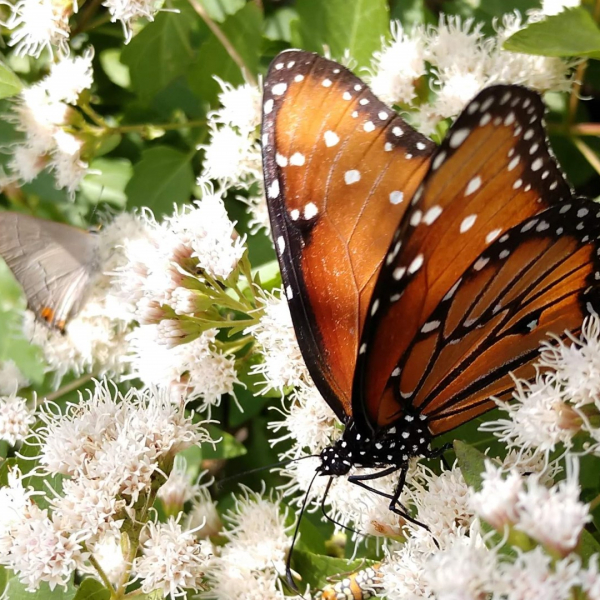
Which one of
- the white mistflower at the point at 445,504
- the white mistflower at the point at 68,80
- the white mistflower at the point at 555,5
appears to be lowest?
the white mistflower at the point at 445,504

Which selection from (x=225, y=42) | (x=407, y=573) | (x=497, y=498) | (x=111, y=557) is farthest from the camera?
(x=225, y=42)

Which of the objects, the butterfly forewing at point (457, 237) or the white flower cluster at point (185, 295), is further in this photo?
the white flower cluster at point (185, 295)

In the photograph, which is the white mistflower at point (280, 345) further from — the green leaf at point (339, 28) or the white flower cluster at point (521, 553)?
the green leaf at point (339, 28)

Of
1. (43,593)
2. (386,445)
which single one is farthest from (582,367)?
(43,593)

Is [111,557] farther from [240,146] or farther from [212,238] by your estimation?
[240,146]

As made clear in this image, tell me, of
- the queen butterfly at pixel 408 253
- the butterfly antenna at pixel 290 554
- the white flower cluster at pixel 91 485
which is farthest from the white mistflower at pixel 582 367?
the white flower cluster at pixel 91 485

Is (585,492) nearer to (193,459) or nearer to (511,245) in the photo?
(511,245)

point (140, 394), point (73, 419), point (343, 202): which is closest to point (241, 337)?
point (140, 394)
